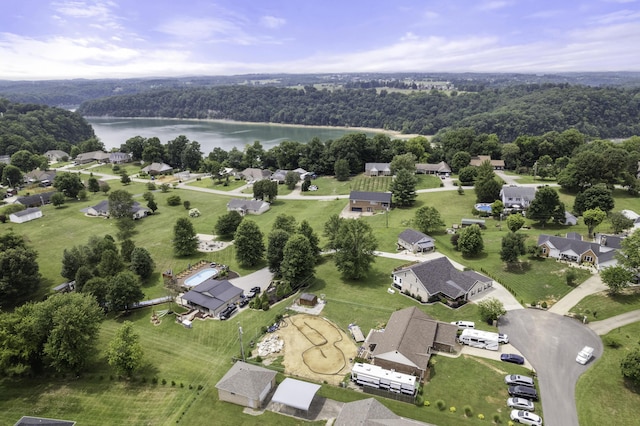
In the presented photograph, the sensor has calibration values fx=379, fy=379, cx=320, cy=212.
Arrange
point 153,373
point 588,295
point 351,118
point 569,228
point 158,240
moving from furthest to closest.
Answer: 1. point 351,118
2. point 158,240
3. point 569,228
4. point 588,295
5. point 153,373

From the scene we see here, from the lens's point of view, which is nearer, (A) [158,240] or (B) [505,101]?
(A) [158,240]

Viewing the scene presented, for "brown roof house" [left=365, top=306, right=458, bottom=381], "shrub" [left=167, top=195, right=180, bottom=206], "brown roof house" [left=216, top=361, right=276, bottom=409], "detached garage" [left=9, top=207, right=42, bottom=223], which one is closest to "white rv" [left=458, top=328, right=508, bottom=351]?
"brown roof house" [left=365, top=306, right=458, bottom=381]

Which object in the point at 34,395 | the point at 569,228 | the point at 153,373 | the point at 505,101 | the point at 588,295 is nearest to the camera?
the point at 34,395

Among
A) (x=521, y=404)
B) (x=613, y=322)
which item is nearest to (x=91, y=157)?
(x=521, y=404)

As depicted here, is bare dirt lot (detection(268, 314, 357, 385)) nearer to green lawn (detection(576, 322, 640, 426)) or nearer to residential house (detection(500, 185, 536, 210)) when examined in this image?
green lawn (detection(576, 322, 640, 426))

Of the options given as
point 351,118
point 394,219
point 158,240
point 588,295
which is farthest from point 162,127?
point 588,295

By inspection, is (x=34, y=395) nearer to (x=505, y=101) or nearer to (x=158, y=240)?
(x=158, y=240)

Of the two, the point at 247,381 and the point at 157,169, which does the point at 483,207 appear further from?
the point at 157,169

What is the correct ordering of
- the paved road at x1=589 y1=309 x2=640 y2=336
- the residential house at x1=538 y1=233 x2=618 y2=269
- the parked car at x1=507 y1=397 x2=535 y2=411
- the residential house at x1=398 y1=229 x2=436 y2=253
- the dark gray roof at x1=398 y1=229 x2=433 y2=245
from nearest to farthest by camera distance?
1. the parked car at x1=507 y1=397 x2=535 y2=411
2. the paved road at x1=589 y1=309 x2=640 y2=336
3. the residential house at x1=538 y1=233 x2=618 y2=269
4. the residential house at x1=398 y1=229 x2=436 y2=253
5. the dark gray roof at x1=398 y1=229 x2=433 y2=245
